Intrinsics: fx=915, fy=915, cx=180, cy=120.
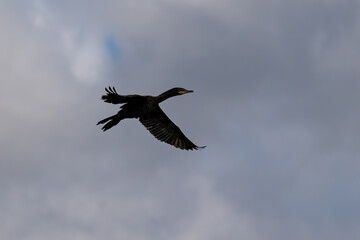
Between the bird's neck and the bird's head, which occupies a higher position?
the bird's head

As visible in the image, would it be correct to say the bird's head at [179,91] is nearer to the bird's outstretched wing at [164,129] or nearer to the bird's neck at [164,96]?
the bird's neck at [164,96]

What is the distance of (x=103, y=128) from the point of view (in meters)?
39.5

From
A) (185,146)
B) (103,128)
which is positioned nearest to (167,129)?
(185,146)

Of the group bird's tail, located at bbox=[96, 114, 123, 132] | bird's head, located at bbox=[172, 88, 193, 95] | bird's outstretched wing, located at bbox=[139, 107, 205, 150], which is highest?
bird's head, located at bbox=[172, 88, 193, 95]

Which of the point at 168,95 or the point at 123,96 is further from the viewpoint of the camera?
the point at 168,95

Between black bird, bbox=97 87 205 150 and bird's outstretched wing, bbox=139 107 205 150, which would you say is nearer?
black bird, bbox=97 87 205 150

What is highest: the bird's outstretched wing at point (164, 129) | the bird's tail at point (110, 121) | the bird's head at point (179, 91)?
the bird's head at point (179, 91)

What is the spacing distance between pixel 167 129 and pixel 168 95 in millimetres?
2761

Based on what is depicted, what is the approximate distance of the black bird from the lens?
39.1 m

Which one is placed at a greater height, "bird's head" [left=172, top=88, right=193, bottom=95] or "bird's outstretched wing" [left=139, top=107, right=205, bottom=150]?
"bird's head" [left=172, top=88, right=193, bottom=95]

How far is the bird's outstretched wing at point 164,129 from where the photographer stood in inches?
1688

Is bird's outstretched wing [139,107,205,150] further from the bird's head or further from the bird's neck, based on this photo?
the bird's head

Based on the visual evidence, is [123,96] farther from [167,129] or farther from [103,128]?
[167,129]

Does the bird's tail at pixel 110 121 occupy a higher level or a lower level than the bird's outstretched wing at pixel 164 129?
lower
